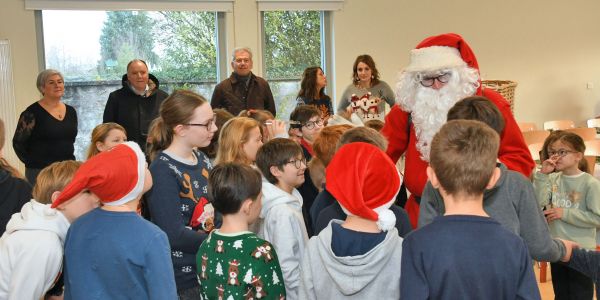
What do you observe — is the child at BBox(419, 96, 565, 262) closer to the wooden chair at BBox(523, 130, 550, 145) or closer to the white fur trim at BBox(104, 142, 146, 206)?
the white fur trim at BBox(104, 142, 146, 206)

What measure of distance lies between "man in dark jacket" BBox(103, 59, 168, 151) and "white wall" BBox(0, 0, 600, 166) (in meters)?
2.03

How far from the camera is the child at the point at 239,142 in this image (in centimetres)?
332

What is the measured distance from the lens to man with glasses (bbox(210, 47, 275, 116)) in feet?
19.9

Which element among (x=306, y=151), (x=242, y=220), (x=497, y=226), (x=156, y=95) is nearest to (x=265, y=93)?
(x=156, y=95)

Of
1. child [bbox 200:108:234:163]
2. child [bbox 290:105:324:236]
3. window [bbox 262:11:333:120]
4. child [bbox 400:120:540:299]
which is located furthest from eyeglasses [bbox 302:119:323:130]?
window [bbox 262:11:333:120]

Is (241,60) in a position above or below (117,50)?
below

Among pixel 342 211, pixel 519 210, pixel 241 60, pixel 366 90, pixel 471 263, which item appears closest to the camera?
pixel 471 263

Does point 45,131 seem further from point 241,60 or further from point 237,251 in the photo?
point 237,251

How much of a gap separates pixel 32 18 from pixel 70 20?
459 mm

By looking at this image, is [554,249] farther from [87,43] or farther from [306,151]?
[87,43]

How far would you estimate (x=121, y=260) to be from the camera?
2113 mm

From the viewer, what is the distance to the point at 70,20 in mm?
7395

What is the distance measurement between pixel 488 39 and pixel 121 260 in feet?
27.5

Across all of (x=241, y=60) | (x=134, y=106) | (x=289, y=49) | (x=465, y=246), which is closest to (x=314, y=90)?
(x=241, y=60)
